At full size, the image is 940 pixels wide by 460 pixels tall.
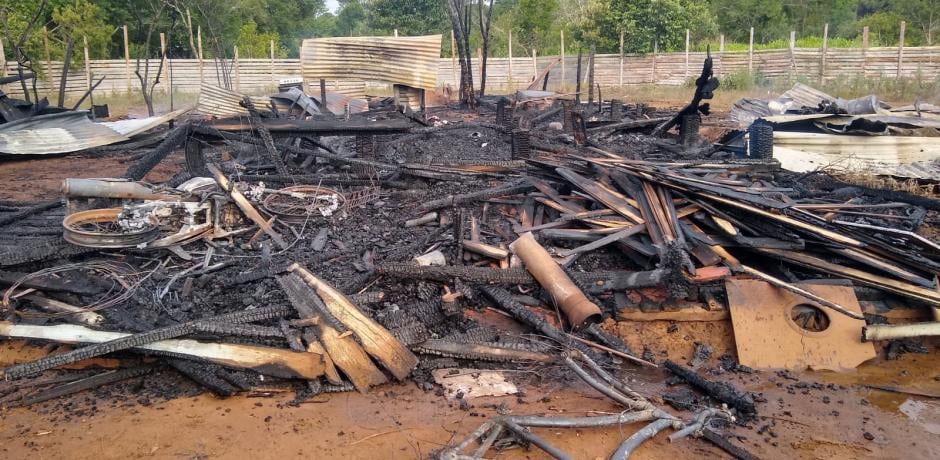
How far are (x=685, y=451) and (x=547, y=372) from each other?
109 centimetres

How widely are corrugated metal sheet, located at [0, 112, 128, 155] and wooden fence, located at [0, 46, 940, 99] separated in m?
7.38

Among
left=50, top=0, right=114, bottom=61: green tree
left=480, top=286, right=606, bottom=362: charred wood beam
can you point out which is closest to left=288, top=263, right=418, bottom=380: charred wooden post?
left=480, top=286, right=606, bottom=362: charred wood beam

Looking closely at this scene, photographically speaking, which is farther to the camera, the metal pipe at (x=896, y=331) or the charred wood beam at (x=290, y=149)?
the charred wood beam at (x=290, y=149)

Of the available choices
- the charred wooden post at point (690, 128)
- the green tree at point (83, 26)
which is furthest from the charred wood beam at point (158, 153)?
the green tree at point (83, 26)

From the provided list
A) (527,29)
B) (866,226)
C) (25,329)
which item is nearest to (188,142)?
(25,329)

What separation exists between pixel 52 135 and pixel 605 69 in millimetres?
19006

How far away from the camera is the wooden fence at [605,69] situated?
19500 millimetres

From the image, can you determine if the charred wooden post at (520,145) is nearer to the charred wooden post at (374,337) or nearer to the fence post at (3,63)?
the charred wooden post at (374,337)

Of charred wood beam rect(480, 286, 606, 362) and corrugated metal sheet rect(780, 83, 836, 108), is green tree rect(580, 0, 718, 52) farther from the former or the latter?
charred wood beam rect(480, 286, 606, 362)

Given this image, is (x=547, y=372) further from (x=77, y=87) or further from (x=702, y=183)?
(x=77, y=87)

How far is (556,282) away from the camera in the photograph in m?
4.89

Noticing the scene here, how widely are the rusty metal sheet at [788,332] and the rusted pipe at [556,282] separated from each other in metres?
1.16

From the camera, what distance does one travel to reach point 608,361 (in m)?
4.53

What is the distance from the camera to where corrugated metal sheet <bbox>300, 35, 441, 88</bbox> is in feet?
42.6
